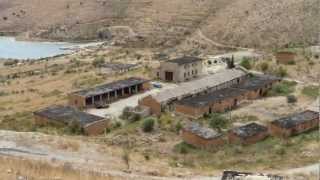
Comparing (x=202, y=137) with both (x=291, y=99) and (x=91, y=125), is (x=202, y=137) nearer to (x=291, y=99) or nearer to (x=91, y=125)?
(x=91, y=125)

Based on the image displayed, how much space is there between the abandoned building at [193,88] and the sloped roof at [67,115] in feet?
14.2

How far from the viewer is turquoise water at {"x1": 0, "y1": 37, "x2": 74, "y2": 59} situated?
69.1 meters

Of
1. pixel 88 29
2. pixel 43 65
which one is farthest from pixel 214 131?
pixel 88 29

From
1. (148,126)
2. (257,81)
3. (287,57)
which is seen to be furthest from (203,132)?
(287,57)

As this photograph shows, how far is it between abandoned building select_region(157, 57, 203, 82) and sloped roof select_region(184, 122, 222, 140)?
1479cm

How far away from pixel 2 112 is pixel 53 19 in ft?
154

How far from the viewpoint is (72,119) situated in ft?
114

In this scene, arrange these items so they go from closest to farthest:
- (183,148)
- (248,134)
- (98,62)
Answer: (183,148) → (248,134) → (98,62)

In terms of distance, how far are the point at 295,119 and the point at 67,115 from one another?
12932 mm

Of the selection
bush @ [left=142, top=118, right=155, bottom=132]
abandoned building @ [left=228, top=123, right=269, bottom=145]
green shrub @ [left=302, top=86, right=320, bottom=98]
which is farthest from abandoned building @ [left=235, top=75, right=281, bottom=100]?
bush @ [left=142, top=118, right=155, bottom=132]

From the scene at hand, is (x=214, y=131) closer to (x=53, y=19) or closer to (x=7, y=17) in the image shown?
(x=53, y=19)

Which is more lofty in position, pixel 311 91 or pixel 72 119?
A: pixel 72 119

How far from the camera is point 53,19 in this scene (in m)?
85.4

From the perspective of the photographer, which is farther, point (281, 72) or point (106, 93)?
point (281, 72)
